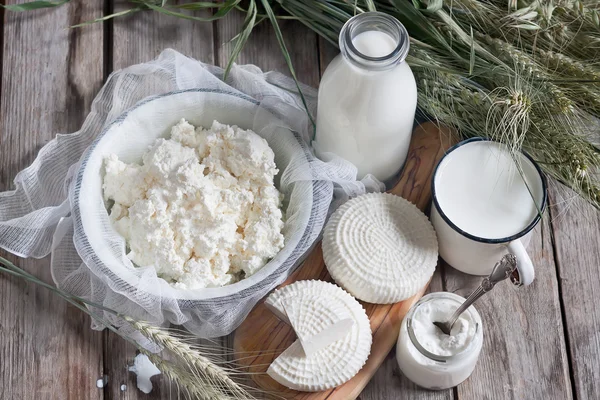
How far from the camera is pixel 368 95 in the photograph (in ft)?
2.98

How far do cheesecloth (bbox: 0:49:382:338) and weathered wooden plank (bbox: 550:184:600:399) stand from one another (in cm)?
26

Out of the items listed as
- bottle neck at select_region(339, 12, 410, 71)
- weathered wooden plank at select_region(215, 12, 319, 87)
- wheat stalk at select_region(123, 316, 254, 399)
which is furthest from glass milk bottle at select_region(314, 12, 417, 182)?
wheat stalk at select_region(123, 316, 254, 399)

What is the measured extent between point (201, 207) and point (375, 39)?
278mm

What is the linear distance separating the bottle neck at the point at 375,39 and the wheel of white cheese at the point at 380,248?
195mm

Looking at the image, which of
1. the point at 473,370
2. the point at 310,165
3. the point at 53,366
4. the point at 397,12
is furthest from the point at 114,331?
the point at 397,12

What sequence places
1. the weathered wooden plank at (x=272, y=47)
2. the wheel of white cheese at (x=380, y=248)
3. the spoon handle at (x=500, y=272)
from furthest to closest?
the weathered wooden plank at (x=272, y=47) < the wheel of white cheese at (x=380, y=248) < the spoon handle at (x=500, y=272)

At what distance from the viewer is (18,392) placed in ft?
3.14

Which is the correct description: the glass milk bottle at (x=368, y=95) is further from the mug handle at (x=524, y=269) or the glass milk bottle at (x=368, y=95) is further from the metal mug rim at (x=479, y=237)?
the mug handle at (x=524, y=269)

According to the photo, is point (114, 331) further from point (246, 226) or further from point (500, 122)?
point (500, 122)

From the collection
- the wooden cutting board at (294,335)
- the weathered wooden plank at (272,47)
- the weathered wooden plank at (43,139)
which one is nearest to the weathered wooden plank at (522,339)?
the wooden cutting board at (294,335)

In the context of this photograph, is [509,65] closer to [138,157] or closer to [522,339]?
[522,339]

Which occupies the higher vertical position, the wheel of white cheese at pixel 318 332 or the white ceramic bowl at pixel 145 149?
the white ceramic bowl at pixel 145 149

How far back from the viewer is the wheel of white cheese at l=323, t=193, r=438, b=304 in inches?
37.3

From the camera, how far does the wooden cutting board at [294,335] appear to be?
0.92 m
